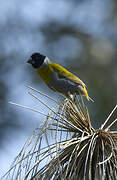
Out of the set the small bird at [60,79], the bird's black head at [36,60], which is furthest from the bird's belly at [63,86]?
the bird's black head at [36,60]

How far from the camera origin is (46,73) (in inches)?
167

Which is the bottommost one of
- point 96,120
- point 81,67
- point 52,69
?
point 96,120

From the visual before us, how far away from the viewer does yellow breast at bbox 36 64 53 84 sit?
416cm

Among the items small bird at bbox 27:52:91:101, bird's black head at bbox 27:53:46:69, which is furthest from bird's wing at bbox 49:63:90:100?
bird's black head at bbox 27:53:46:69

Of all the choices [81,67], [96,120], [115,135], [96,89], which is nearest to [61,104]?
[115,135]

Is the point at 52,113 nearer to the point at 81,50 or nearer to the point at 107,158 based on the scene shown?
the point at 107,158

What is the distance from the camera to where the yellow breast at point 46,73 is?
4.16m

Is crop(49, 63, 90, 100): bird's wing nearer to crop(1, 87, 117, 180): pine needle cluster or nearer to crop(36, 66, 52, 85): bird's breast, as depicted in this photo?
crop(36, 66, 52, 85): bird's breast

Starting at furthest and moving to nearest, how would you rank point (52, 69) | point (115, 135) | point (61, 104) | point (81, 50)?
1. point (81, 50)
2. point (52, 69)
3. point (61, 104)
4. point (115, 135)

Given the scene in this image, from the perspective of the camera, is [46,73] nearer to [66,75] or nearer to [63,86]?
[66,75]

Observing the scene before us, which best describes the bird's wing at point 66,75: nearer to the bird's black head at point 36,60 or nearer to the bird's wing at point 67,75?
the bird's wing at point 67,75

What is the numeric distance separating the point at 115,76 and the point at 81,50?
1.15 metres

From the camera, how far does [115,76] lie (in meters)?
9.88

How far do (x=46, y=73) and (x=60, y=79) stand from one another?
8.8 inches
